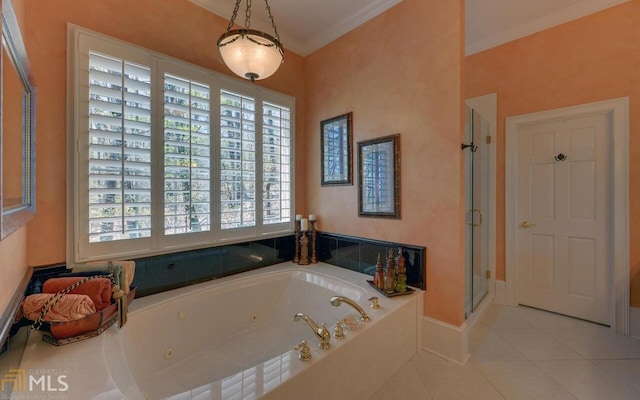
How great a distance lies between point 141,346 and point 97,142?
1.29 meters

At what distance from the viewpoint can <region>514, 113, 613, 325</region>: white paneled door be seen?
7.47 ft

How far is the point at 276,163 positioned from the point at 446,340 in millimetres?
2079

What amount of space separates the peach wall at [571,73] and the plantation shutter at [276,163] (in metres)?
2.18

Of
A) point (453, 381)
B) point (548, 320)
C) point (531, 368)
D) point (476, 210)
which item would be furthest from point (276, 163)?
point (548, 320)

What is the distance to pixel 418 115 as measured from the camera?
199cm

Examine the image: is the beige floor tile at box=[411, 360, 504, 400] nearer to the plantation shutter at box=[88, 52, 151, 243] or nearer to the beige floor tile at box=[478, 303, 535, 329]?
the beige floor tile at box=[478, 303, 535, 329]

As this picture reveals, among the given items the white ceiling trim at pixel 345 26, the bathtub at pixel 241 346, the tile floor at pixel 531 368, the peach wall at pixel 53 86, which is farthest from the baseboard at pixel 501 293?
the peach wall at pixel 53 86

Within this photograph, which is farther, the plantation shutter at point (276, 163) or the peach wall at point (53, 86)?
the plantation shutter at point (276, 163)

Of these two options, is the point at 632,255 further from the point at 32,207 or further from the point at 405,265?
the point at 32,207

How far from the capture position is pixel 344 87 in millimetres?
2518

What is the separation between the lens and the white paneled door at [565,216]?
228cm

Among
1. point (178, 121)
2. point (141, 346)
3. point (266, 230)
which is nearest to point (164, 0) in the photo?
point (178, 121)

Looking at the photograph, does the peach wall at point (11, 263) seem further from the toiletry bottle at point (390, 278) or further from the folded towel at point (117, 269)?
the toiletry bottle at point (390, 278)

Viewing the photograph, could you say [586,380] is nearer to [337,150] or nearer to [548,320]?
[548,320]
